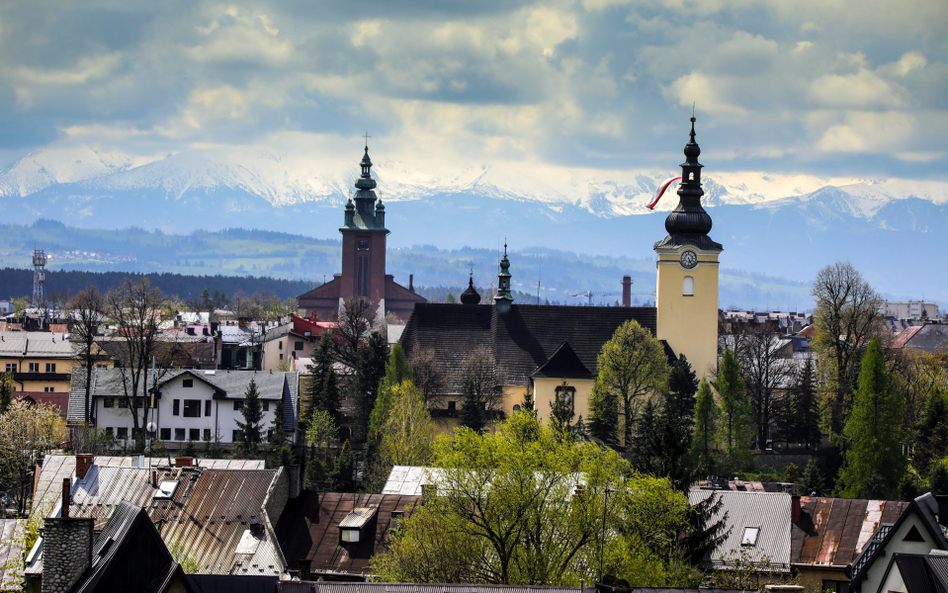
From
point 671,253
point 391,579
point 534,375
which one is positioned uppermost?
point 671,253

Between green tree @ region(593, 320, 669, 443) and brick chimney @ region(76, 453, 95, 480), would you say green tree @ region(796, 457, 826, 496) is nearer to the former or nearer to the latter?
green tree @ region(593, 320, 669, 443)

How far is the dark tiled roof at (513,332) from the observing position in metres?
91.6

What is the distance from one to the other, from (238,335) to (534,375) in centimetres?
5915

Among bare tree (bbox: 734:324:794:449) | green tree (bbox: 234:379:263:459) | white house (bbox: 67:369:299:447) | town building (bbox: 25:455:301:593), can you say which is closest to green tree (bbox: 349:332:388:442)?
white house (bbox: 67:369:299:447)

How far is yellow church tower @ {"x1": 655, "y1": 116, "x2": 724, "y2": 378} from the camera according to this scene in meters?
92.0

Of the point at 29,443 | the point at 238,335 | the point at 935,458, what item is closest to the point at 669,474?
the point at 935,458

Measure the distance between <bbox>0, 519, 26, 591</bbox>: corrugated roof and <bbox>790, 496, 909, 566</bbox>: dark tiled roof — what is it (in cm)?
2366

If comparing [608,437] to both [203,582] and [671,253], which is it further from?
[203,582]

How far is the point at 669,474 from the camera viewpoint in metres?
44.2

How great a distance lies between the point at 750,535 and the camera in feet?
161

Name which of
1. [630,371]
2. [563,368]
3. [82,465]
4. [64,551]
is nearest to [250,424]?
[563,368]

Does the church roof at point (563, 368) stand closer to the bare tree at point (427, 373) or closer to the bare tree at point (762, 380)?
the bare tree at point (427, 373)

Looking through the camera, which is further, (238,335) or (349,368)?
(238,335)

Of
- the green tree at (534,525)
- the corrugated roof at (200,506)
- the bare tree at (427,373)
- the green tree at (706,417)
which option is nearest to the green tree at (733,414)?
the green tree at (706,417)
